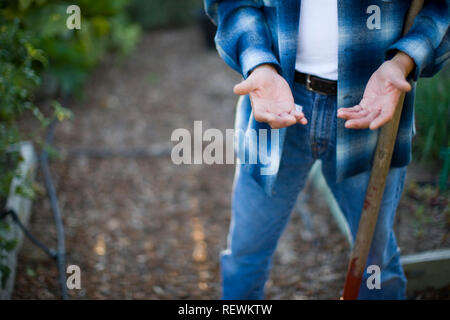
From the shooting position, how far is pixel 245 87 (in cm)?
117

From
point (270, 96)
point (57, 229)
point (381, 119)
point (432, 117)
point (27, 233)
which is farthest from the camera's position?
point (57, 229)

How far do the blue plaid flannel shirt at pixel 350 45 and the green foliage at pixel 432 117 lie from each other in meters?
1.14

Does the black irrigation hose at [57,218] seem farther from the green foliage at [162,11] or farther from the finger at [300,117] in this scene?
the green foliage at [162,11]

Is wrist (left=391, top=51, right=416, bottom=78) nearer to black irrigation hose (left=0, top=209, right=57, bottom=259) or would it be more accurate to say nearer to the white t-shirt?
the white t-shirt

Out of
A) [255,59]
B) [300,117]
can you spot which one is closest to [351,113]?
[300,117]

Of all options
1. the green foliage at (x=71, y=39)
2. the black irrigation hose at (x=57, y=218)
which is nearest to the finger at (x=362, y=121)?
the black irrigation hose at (x=57, y=218)

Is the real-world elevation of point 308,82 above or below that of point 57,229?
above

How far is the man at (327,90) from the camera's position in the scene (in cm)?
117

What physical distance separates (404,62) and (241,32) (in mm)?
524

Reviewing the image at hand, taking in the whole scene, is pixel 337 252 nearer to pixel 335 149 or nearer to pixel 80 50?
pixel 335 149

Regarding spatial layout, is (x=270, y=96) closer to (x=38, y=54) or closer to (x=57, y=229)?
(x=38, y=54)

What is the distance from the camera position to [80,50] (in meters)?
4.20
